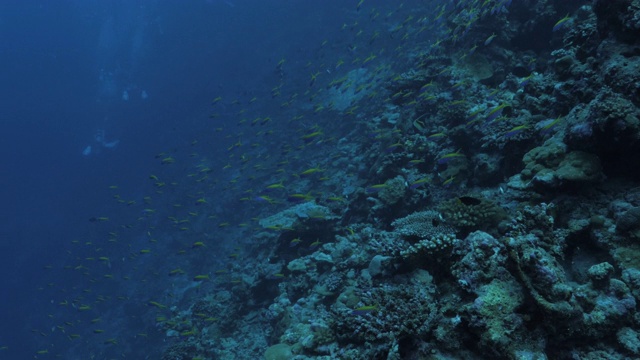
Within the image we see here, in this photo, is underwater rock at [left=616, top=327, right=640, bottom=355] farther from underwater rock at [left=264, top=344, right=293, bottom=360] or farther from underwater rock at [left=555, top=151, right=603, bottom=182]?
underwater rock at [left=264, top=344, right=293, bottom=360]

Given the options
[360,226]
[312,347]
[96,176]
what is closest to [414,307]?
[312,347]

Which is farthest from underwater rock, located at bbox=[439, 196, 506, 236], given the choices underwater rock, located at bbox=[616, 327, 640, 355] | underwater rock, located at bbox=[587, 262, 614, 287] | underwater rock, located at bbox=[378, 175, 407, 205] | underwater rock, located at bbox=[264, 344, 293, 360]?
underwater rock, located at bbox=[264, 344, 293, 360]

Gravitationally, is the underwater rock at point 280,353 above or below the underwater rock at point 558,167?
below

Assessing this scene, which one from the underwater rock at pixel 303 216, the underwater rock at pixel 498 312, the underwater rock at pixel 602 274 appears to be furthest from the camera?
the underwater rock at pixel 303 216

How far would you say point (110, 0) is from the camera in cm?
7544

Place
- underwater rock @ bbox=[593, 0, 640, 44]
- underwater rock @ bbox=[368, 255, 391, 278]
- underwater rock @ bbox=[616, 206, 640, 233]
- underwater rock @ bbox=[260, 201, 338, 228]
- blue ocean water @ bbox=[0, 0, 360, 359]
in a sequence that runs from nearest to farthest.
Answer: underwater rock @ bbox=[616, 206, 640, 233] → underwater rock @ bbox=[593, 0, 640, 44] → underwater rock @ bbox=[368, 255, 391, 278] → underwater rock @ bbox=[260, 201, 338, 228] → blue ocean water @ bbox=[0, 0, 360, 359]

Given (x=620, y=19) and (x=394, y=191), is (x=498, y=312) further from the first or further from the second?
(x=394, y=191)

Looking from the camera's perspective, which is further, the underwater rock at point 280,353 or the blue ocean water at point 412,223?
the underwater rock at point 280,353

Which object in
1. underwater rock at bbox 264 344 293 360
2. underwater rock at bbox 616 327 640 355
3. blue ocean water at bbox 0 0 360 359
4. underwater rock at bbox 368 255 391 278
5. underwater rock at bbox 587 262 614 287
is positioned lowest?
underwater rock at bbox 264 344 293 360

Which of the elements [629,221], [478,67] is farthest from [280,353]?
[478,67]

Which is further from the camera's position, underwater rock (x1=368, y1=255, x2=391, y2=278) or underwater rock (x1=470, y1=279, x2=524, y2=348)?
underwater rock (x1=368, y1=255, x2=391, y2=278)

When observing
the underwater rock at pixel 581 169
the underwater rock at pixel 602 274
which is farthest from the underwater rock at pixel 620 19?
the underwater rock at pixel 602 274

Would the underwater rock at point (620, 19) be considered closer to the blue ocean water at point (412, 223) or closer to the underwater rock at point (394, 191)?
the blue ocean water at point (412, 223)

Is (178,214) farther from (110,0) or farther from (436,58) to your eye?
A: (110,0)
